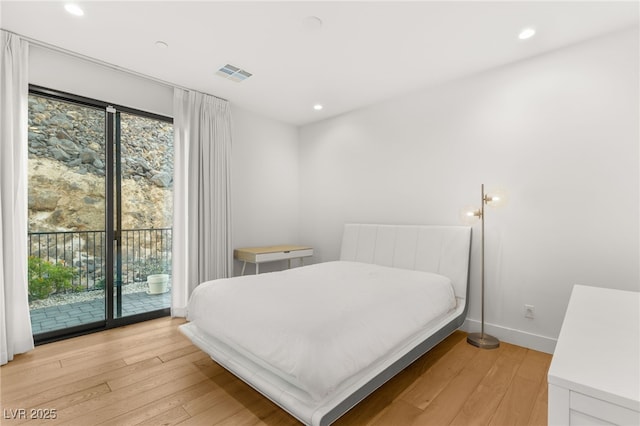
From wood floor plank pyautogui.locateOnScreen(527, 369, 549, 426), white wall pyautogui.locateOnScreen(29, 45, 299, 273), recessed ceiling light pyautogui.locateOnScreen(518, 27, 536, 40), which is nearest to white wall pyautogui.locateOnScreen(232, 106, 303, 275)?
white wall pyautogui.locateOnScreen(29, 45, 299, 273)

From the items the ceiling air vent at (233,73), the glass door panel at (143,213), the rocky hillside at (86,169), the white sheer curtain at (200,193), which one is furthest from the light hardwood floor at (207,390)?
the ceiling air vent at (233,73)

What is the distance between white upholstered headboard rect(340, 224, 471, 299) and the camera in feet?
9.82

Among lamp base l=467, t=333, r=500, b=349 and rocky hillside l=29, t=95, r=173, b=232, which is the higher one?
rocky hillside l=29, t=95, r=173, b=232

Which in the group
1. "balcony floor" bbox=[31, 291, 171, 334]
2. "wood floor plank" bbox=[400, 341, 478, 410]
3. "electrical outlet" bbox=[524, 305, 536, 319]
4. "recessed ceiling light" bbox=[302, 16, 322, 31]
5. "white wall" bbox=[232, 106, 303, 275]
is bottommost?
"wood floor plank" bbox=[400, 341, 478, 410]

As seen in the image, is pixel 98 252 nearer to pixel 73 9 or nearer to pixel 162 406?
pixel 162 406

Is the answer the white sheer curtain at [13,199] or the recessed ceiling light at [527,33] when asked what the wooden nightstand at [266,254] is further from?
the recessed ceiling light at [527,33]

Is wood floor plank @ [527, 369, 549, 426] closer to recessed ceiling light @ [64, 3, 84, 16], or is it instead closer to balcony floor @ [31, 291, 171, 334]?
balcony floor @ [31, 291, 171, 334]

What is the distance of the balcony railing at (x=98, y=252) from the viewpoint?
294 cm

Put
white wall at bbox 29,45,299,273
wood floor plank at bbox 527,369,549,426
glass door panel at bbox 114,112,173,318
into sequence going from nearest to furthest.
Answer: wood floor plank at bbox 527,369,549,426 < white wall at bbox 29,45,299,273 < glass door panel at bbox 114,112,173,318

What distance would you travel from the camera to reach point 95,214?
3148 mm

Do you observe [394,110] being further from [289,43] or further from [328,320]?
[328,320]

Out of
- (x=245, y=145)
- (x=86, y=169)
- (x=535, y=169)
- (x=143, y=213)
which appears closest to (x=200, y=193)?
(x=143, y=213)

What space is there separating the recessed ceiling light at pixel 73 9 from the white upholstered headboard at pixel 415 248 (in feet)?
11.0

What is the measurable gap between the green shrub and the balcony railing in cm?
3
